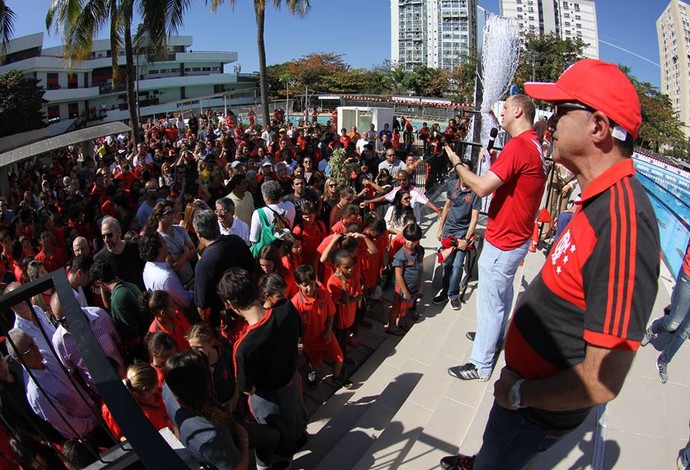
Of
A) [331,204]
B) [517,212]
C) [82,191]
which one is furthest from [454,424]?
[82,191]

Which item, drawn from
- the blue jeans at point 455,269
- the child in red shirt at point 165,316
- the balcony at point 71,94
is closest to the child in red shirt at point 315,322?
the child in red shirt at point 165,316

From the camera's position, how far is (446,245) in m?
5.60

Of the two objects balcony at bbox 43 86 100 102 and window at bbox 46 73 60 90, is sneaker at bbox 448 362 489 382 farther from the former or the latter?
window at bbox 46 73 60 90

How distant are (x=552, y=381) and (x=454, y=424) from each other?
190 cm

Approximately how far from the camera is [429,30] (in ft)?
382

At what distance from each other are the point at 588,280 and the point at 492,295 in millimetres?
1935

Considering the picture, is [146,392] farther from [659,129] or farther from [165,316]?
[659,129]

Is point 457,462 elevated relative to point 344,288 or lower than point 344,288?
lower

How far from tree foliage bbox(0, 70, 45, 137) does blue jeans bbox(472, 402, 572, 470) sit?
3742cm

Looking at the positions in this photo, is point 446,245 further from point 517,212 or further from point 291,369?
point 291,369

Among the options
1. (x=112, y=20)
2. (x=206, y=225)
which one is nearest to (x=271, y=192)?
(x=206, y=225)

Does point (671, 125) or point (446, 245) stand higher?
point (671, 125)

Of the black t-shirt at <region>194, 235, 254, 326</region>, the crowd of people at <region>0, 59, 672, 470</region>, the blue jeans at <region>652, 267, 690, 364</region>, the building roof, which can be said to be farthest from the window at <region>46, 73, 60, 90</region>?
the blue jeans at <region>652, 267, 690, 364</region>

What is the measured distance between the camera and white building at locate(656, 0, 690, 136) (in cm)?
8081
